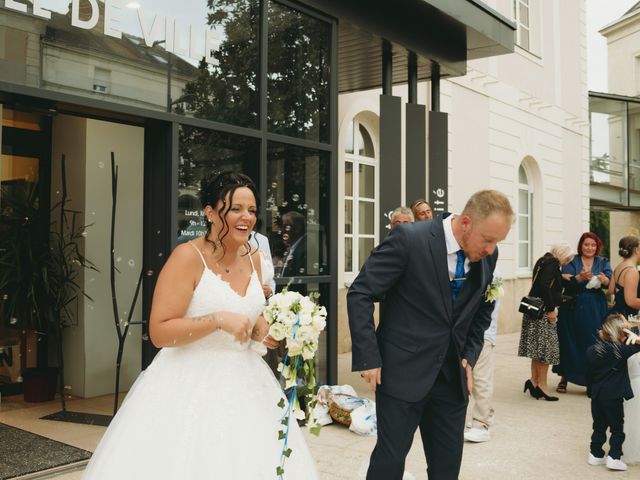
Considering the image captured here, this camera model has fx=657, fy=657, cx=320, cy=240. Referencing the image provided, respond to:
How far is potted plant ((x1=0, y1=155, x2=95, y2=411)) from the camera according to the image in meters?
6.54

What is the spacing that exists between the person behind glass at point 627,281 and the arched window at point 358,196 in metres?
4.45

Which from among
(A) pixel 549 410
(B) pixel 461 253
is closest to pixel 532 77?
(A) pixel 549 410

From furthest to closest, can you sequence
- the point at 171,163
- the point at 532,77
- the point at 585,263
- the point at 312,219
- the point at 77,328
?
the point at 532,77 < the point at 585,263 < the point at 77,328 < the point at 312,219 < the point at 171,163

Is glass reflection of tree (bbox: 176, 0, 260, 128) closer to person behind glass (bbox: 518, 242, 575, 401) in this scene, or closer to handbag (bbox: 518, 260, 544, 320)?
handbag (bbox: 518, 260, 544, 320)

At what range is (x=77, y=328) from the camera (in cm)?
707

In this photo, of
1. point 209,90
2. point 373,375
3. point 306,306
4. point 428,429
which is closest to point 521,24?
point 209,90

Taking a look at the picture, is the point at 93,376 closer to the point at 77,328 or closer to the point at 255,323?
the point at 77,328

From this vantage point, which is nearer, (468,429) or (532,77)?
(468,429)

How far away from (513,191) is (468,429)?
939cm

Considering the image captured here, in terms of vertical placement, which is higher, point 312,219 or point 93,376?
point 312,219

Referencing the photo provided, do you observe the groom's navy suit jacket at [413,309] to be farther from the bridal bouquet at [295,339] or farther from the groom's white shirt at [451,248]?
the bridal bouquet at [295,339]

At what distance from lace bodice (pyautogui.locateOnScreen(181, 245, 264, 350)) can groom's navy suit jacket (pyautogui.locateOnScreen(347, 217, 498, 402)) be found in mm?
522

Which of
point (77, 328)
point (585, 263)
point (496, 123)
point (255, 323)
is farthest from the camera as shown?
point (496, 123)

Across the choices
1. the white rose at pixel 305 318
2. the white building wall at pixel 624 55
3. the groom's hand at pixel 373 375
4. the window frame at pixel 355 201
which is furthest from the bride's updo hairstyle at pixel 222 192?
the white building wall at pixel 624 55
